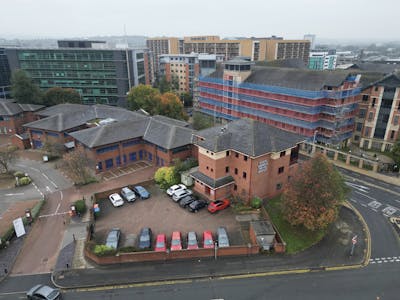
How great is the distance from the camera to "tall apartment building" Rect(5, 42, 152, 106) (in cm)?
10288

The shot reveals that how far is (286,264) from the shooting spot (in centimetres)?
3023

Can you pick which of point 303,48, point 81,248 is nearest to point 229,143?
point 81,248

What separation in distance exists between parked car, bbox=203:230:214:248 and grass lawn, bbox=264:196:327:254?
362 inches

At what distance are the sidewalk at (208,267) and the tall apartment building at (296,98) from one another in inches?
1434

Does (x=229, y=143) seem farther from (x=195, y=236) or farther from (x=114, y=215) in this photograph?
(x=114, y=215)

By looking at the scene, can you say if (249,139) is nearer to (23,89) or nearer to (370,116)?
(370,116)

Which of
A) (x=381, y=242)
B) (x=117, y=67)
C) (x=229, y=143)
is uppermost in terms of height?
(x=117, y=67)

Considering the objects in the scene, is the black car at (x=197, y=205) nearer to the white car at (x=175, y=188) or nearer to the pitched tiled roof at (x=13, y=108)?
the white car at (x=175, y=188)

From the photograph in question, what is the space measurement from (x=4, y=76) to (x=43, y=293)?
10640 centimetres

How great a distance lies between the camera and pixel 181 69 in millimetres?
124625

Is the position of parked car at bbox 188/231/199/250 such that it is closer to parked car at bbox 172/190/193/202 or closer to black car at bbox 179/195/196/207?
black car at bbox 179/195/196/207

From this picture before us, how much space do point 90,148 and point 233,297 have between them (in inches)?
1421

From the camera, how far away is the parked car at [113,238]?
3161 centimetres

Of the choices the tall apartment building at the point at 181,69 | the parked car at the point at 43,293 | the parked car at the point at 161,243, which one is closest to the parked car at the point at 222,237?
the parked car at the point at 161,243
